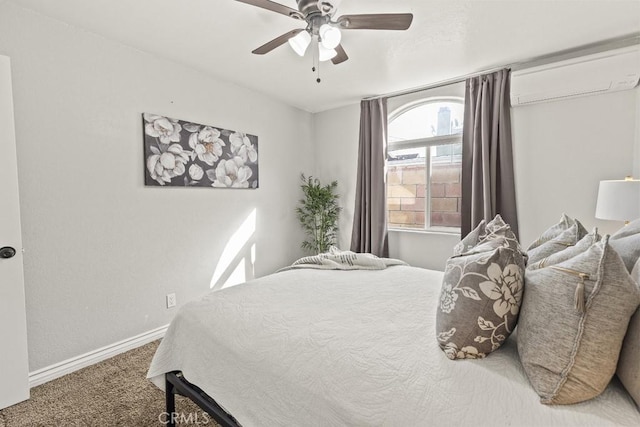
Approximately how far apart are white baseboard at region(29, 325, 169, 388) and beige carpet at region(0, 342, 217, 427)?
0.04 meters

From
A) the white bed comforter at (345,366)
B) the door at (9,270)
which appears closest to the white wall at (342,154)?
the white bed comforter at (345,366)

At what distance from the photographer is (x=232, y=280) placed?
10.8 feet

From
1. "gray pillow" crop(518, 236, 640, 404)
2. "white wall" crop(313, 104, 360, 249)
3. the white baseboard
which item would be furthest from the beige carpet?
"white wall" crop(313, 104, 360, 249)

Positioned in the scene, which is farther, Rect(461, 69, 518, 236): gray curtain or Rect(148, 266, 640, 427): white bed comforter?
Rect(461, 69, 518, 236): gray curtain

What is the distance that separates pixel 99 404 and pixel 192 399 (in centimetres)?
85

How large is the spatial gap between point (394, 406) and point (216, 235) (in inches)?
101

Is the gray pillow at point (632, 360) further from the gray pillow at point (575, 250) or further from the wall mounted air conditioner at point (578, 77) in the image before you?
the wall mounted air conditioner at point (578, 77)

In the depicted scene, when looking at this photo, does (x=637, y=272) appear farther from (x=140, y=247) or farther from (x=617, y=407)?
(x=140, y=247)

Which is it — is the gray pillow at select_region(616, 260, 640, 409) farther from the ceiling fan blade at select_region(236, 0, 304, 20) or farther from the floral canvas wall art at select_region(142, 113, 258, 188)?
the floral canvas wall art at select_region(142, 113, 258, 188)

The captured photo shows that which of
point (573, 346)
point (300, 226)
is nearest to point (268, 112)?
point (300, 226)

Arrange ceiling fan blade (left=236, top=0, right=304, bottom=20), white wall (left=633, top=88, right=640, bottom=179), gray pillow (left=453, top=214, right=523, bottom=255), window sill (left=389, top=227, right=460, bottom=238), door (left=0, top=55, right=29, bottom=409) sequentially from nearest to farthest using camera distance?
1. gray pillow (left=453, top=214, right=523, bottom=255)
2. ceiling fan blade (left=236, top=0, right=304, bottom=20)
3. door (left=0, top=55, right=29, bottom=409)
4. white wall (left=633, top=88, right=640, bottom=179)
5. window sill (left=389, top=227, right=460, bottom=238)

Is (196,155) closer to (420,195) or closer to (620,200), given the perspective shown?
(420,195)

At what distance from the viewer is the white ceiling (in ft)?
6.30

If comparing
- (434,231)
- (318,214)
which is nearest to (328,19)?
(434,231)
